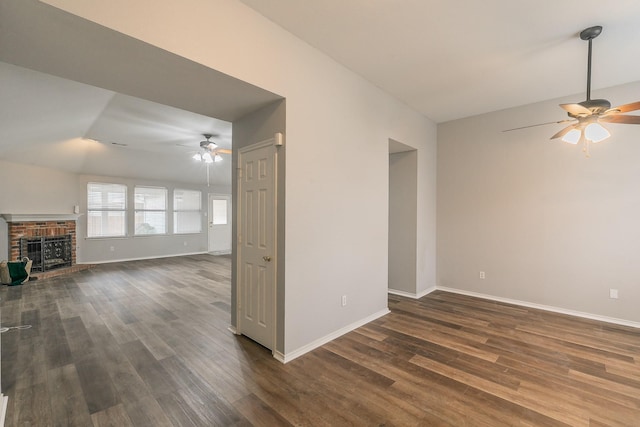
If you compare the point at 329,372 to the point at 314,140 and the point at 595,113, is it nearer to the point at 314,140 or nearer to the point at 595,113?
the point at 314,140

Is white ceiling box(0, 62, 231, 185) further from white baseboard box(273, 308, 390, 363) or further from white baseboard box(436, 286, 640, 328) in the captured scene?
white baseboard box(436, 286, 640, 328)

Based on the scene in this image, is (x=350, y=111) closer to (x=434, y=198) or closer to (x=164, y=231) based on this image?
(x=434, y=198)

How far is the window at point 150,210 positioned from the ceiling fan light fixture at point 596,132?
33.2ft

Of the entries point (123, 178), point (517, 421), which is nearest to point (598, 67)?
point (517, 421)

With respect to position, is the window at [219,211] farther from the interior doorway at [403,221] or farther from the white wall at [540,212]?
the white wall at [540,212]

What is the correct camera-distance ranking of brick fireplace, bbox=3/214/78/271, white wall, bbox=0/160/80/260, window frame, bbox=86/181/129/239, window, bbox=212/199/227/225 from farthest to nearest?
window, bbox=212/199/227/225
window frame, bbox=86/181/129/239
brick fireplace, bbox=3/214/78/271
white wall, bbox=0/160/80/260

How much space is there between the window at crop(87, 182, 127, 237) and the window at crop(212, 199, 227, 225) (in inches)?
114

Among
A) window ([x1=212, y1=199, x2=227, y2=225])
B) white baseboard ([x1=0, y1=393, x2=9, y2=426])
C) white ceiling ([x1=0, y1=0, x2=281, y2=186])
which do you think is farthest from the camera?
window ([x1=212, y1=199, x2=227, y2=225])

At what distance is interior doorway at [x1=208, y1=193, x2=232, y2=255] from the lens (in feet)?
33.6

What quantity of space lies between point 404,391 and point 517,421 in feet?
2.47

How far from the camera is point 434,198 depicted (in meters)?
5.14

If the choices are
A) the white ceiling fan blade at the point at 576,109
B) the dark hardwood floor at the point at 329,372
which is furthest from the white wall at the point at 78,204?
the white ceiling fan blade at the point at 576,109

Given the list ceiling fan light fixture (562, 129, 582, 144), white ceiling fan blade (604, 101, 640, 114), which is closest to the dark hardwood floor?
ceiling fan light fixture (562, 129, 582, 144)

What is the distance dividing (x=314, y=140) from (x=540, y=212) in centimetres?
376
